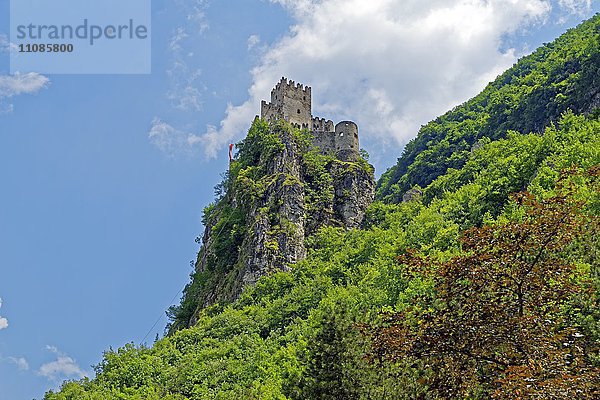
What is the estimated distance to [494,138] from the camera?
75.3 m

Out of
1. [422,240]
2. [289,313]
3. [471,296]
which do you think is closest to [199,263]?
[289,313]

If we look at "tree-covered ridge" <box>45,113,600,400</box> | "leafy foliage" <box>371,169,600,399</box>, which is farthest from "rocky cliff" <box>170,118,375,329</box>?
"leafy foliage" <box>371,169,600,399</box>

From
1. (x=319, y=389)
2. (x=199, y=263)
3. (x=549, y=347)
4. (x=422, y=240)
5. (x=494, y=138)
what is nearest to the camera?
(x=549, y=347)

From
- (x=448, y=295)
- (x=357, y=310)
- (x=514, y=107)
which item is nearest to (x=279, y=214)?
(x=514, y=107)

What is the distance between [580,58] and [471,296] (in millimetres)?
57671

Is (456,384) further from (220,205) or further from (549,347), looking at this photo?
(220,205)

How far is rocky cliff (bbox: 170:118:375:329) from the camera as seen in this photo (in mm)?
56156

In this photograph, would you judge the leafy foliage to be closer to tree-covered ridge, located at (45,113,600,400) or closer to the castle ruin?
tree-covered ridge, located at (45,113,600,400)

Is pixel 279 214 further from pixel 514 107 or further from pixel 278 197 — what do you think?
pixel 514 107

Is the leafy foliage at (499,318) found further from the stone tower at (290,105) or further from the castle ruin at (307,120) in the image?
the stone tower at (290,105)

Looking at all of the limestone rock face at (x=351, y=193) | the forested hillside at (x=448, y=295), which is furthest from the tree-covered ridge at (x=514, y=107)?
the limestone rock face at (x=351, y=193)

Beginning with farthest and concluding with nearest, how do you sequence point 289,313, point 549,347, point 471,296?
point 289,313, point 471,296, point 549,347

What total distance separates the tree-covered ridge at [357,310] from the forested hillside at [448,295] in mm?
72

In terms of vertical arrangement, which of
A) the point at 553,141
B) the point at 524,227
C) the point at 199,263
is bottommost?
the point at 524,227
